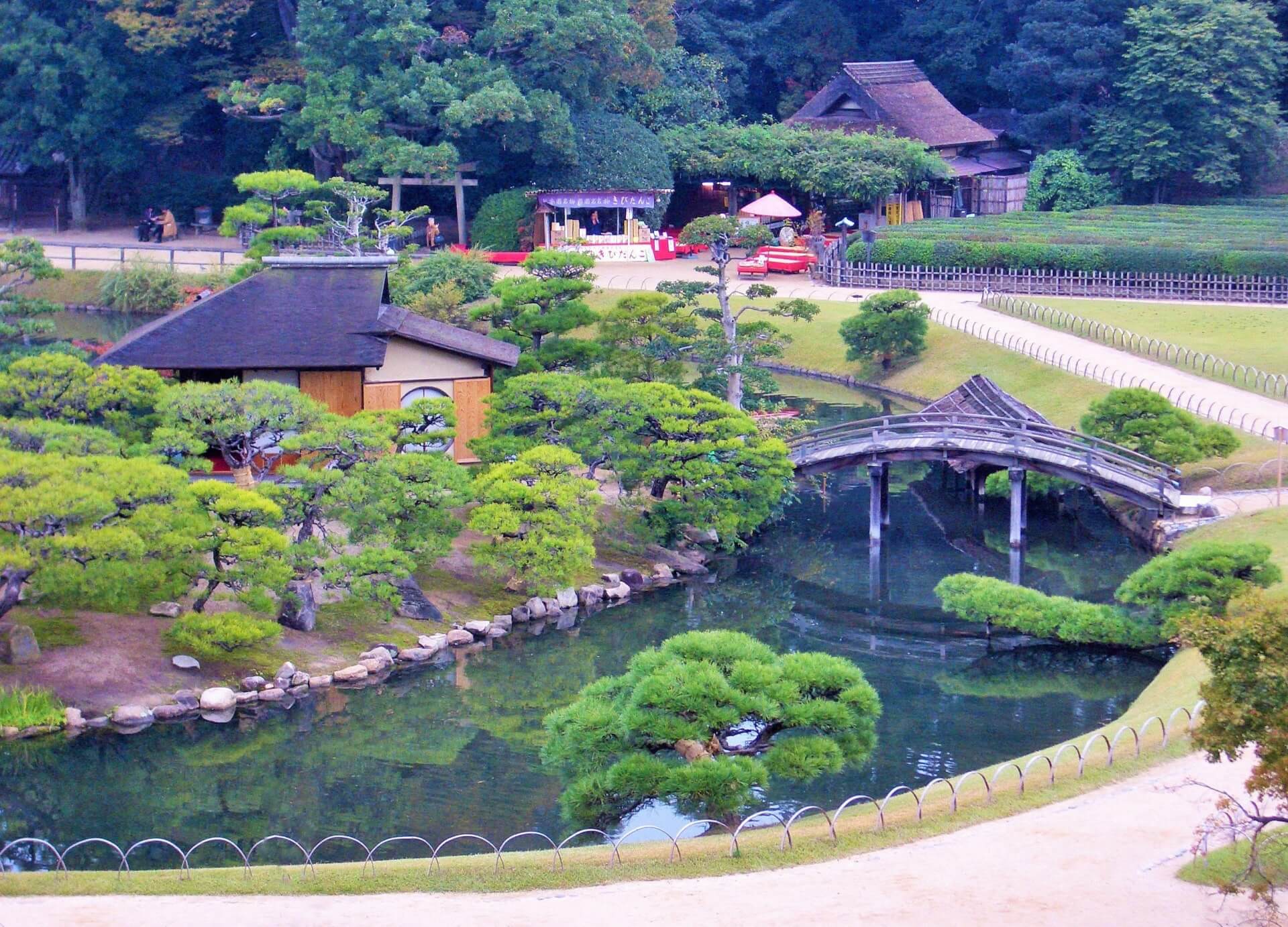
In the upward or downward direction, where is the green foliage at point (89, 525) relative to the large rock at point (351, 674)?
upward

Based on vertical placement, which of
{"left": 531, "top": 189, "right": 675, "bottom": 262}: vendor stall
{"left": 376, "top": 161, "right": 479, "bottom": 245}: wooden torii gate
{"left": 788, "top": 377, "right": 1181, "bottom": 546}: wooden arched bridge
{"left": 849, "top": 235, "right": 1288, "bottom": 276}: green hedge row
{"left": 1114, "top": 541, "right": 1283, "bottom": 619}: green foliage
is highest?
{"left": 376, "top": 161, "right": 479, "bottom": 245}: wooden torii gate

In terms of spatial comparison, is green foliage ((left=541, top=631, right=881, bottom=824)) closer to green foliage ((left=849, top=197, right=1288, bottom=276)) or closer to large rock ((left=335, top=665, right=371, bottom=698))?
large rock ((left=335, top=665, right=371, bottom=698))

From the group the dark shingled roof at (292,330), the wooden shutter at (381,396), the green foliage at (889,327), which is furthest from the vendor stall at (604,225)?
the wooden shutter at (381,396)

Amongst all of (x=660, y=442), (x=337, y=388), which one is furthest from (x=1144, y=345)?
(x=337, y=388)

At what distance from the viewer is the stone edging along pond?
85.6 feet

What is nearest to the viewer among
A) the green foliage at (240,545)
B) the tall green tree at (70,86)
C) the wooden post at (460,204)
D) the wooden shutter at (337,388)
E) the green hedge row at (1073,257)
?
the green foliage at (240,545)

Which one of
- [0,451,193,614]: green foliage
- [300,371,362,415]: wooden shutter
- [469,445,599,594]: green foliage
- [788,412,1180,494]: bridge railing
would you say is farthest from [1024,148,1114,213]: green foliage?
[0,451,193,614]: green foliage

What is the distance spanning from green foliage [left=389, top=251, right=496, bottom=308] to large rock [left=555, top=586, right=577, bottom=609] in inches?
753

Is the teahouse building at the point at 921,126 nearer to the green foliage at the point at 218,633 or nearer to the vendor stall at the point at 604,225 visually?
the vendor stall at the point at 604,225

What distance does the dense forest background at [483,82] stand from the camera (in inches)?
2351

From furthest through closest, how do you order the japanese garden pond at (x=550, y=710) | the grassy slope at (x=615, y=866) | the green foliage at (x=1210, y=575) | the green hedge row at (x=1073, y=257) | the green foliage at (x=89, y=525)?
the green hedge row at (x=1073, y=257)
the green foliage at (x=1210, y=575)
the green foliage at (x=89, y=525)
the japanese garden pond at (x=550, y=710)
the grassy slope at (x=615, y=866)

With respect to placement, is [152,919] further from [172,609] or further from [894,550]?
[894,550]

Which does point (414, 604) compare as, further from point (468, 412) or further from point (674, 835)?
point (674, 835)

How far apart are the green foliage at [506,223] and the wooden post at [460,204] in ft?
1.37
